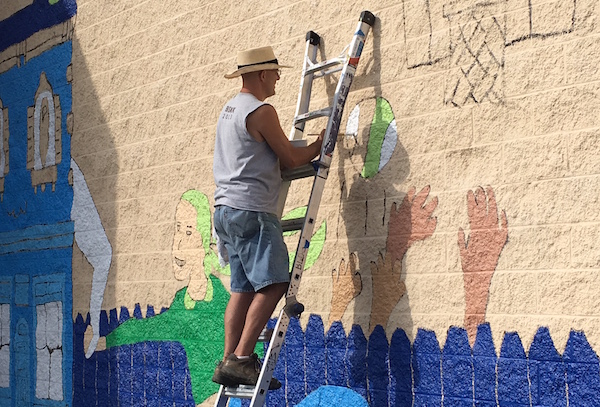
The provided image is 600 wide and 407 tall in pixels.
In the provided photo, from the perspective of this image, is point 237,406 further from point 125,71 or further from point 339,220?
point 125,71

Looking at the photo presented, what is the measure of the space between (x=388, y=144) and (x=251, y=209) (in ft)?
2.95

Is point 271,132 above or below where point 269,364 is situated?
above

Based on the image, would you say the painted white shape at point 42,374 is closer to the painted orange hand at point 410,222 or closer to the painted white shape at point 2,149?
the painted white shape at point 2,149

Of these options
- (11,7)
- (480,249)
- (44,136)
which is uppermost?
(11,7)

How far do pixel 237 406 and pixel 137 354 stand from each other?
4.23 feet

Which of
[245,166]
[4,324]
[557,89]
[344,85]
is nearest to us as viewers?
[557,89]

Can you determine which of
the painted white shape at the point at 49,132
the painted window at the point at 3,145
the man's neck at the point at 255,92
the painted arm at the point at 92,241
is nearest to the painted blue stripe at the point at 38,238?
the painted arm at the point at 92,241

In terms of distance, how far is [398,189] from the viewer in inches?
A: 179

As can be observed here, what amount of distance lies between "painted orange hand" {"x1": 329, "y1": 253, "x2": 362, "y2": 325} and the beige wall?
0.13ft

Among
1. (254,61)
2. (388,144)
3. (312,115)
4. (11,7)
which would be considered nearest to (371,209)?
(388,144)

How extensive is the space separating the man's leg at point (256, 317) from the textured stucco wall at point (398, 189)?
0.65 meters

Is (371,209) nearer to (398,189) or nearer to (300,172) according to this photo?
(398,189)

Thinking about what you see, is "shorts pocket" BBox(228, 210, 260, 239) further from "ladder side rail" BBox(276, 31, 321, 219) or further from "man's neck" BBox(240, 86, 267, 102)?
"man's neck" BBox(240, 86, 267, 102)

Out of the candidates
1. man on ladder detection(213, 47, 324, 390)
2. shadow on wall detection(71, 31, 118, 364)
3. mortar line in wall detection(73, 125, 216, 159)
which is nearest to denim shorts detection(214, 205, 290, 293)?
man on ladder detection(213, 47, 324, 390)
